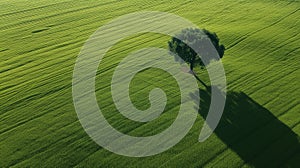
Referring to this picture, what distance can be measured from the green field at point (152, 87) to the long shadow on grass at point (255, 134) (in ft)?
0.38

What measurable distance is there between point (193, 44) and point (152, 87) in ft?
29.4

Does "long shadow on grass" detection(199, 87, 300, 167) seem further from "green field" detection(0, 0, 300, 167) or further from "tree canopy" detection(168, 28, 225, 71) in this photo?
"tree canopy" detection(168, 28, 225, 71)

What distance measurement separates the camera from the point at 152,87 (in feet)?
159

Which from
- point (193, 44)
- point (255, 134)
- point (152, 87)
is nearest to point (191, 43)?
point (193, 44)

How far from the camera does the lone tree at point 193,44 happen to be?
1863 inches

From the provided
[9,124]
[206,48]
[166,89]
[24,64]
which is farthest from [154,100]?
[24,64]

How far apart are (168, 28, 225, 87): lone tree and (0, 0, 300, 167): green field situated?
154 inches

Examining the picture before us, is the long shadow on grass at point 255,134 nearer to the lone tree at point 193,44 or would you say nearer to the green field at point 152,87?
the green field at point 152,87

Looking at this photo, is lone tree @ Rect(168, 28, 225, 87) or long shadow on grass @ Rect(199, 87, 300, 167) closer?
long shadow on grass @ Rect(199, 87, 300, 167)

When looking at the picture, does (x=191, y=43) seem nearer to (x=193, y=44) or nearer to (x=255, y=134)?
(x=193, y=44)

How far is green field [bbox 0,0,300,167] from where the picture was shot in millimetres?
35188

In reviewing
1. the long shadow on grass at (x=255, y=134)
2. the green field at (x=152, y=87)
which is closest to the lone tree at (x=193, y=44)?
the green field at (x=152, y=87)

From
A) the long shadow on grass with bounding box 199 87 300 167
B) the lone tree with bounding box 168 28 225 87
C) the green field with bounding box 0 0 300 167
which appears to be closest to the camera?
the long shadow on grass with bounding box 199 87 300 167

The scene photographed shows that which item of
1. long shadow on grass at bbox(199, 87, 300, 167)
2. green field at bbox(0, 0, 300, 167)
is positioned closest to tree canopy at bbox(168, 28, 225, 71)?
green field at bbox(0, 0, 300, 167)
